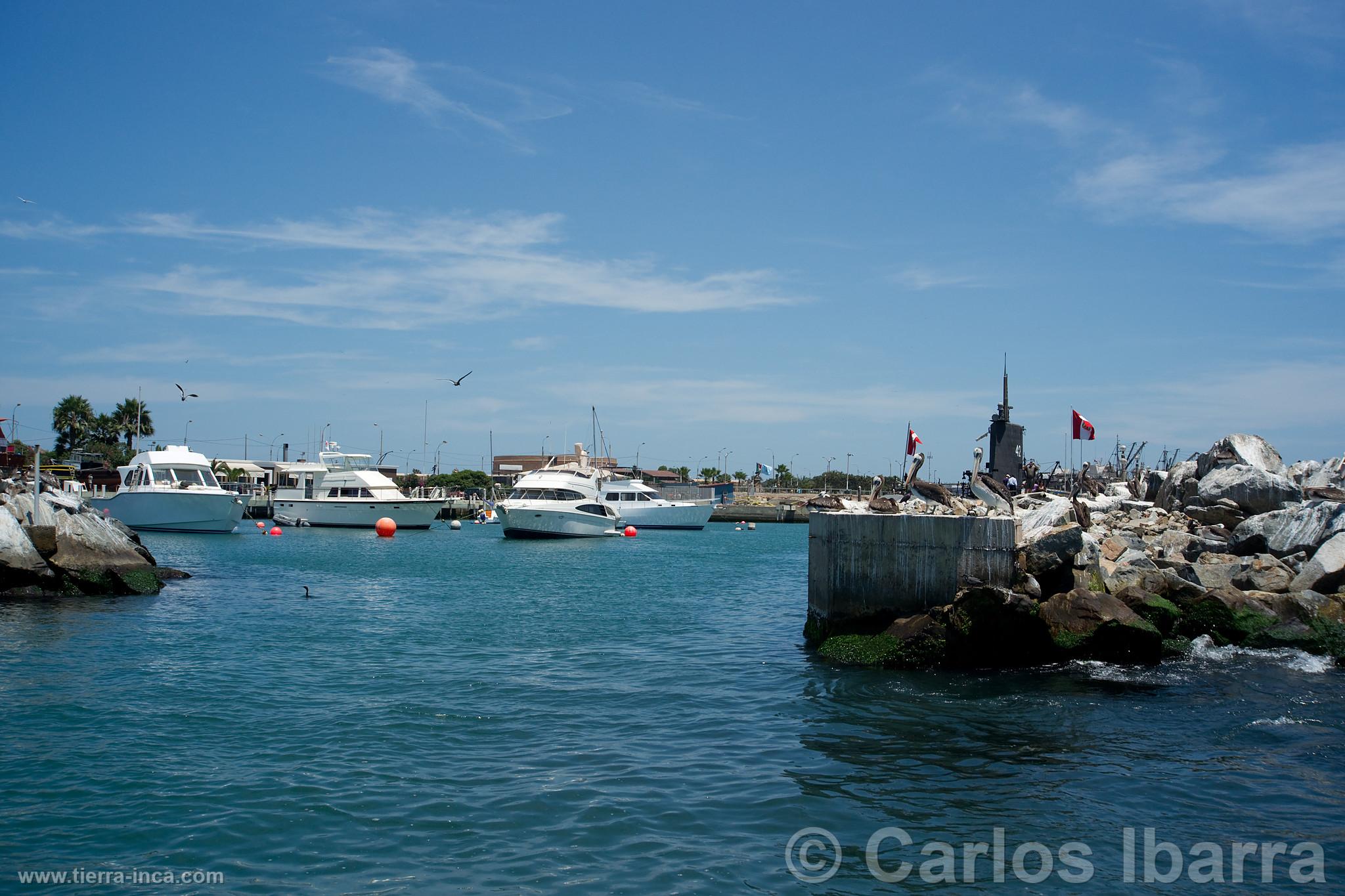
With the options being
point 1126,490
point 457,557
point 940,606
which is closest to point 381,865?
point 940,606

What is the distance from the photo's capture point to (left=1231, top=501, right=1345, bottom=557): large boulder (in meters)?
18.2

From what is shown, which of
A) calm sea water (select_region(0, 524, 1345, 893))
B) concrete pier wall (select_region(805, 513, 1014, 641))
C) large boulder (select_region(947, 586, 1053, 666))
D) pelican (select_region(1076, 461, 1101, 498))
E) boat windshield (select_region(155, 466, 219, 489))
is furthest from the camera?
boat windshield (select_region(155, 466, 219, 489))

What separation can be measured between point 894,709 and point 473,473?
374ft

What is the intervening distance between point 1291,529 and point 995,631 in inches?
333

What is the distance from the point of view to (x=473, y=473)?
123 metres

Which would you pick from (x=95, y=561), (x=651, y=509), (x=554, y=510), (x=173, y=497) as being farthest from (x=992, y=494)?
(x=651, y=509)

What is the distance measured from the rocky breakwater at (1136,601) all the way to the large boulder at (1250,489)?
1.90m

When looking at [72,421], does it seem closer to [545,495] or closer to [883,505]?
[545,495]

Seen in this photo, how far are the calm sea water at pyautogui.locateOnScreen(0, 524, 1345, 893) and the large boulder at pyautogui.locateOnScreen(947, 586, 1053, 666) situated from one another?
0.44 metres

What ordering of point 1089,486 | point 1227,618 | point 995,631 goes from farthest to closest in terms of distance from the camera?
1. point 1089,486
2. point 1227,618
3. point 995,631

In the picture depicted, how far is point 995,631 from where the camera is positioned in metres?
15.0

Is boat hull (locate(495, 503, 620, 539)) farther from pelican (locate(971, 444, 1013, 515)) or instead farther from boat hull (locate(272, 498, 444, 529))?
pelican (locate(971, 444, 1013, 515))

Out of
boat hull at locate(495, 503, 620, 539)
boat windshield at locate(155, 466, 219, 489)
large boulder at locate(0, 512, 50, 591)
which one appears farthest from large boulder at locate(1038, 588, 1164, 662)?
boat windshield at locate(155, 466, 219, 489)

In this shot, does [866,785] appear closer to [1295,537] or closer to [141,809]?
[141,809]
